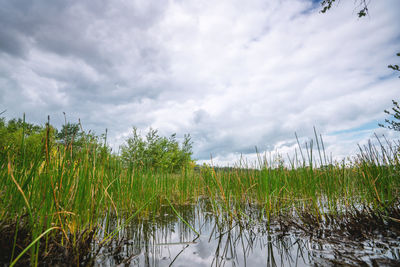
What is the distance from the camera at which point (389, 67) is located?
4.16 metres

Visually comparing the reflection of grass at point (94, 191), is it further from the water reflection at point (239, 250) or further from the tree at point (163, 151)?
the tree at point (163, 151)

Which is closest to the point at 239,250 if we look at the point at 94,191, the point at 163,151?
the point at 94,191

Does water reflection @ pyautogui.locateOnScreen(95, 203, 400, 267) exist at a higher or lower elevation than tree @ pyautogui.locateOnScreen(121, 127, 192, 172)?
lower

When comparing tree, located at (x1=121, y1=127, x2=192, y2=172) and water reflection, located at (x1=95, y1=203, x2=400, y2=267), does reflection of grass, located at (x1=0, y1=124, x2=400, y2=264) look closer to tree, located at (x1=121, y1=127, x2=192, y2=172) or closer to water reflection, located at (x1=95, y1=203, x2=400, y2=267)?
water reflection, located at (x1=95, y1=203, x2=400, y2=267)

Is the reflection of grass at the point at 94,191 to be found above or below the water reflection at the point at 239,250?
above

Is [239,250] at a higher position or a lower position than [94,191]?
lower

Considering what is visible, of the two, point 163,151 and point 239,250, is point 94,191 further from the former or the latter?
point 163,151

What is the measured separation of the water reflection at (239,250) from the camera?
1.58 metres

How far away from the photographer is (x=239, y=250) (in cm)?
189

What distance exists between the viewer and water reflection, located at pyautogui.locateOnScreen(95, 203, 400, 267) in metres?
1.58

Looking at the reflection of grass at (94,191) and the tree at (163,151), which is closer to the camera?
the reflection of grass at (94,191)

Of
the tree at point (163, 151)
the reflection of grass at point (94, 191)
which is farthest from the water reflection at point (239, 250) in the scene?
the tree at point (163, 151)

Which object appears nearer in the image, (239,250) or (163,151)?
(239,250)

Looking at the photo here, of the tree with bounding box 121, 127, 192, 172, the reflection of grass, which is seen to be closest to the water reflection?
the reflection of grass
